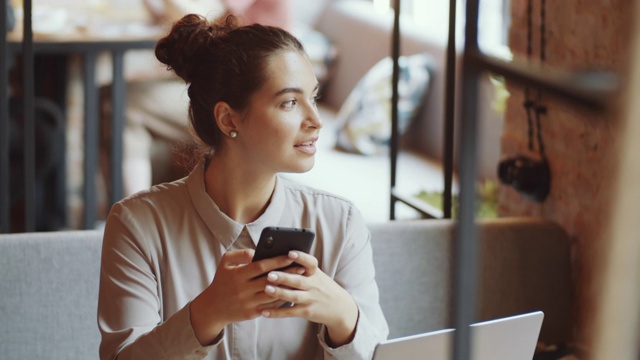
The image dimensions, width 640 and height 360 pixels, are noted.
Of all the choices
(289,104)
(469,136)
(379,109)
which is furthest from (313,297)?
(379,109)

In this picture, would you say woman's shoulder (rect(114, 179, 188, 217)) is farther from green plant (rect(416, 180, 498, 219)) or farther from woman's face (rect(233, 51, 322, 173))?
green plant (rect(416, 180, 498, 219))

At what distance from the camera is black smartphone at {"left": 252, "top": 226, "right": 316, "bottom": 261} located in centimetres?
143

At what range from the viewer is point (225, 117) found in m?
1.79

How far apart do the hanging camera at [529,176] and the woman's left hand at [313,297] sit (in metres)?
1.08

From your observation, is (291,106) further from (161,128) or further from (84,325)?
(161,128)

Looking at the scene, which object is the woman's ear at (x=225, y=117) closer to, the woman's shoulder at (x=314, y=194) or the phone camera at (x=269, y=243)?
the woman's shoulder at (x=314, y=194)

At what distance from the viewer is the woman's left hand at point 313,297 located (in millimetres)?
1478

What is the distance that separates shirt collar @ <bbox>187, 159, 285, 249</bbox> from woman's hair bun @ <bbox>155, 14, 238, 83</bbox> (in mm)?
184

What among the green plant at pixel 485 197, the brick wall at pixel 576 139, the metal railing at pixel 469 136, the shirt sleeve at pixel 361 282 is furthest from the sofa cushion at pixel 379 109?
the metal railing at pixel 469 136

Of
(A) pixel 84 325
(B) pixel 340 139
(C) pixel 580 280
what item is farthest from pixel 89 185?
(C) pixel 580 280

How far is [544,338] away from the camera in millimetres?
2520

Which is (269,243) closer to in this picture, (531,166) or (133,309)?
(133,309)

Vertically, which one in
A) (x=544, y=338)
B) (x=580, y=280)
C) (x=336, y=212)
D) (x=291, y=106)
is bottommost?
(x=544, y=338)

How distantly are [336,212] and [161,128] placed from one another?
2.64 m
